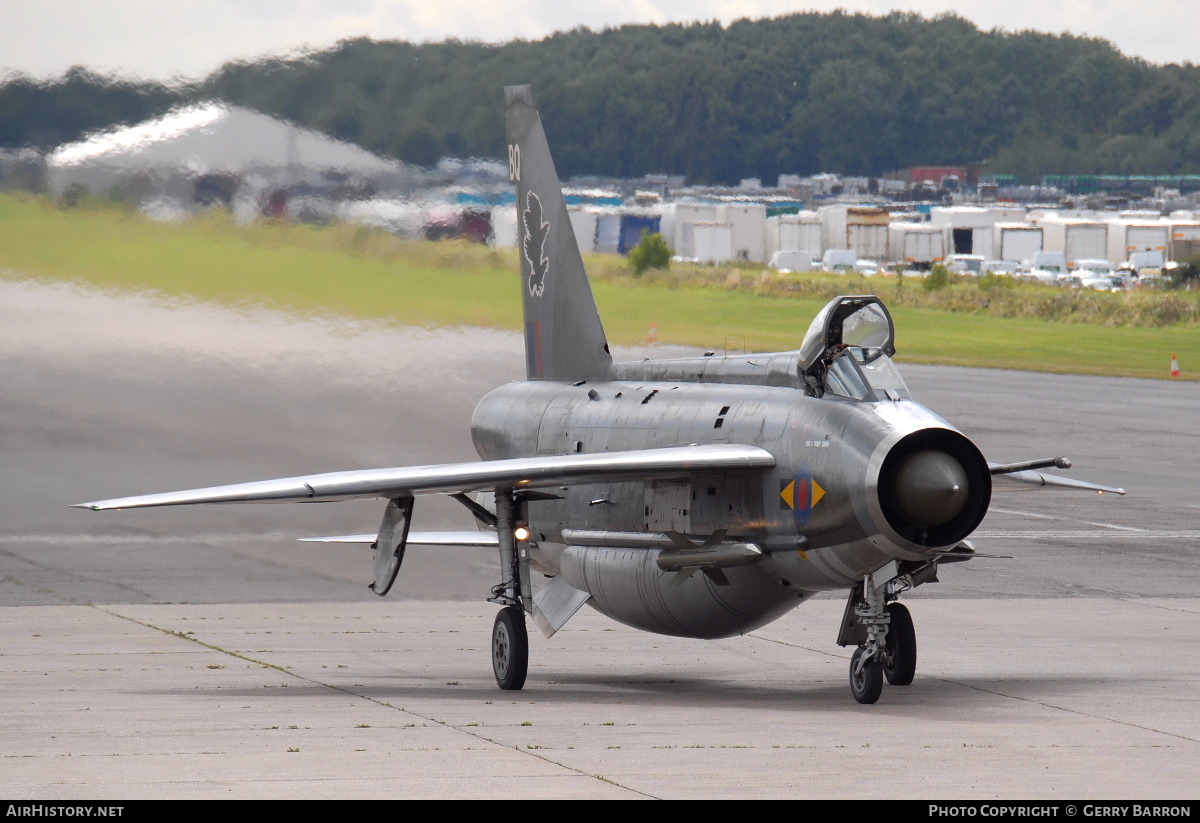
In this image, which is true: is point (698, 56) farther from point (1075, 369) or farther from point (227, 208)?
point (227, 208)

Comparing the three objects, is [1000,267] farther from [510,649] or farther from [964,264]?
[510,649]

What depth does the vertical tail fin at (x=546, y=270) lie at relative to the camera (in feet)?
55.5

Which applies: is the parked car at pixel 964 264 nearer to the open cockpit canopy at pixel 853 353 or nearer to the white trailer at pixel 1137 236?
the white trailer at pixel 1137 236

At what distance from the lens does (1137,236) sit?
101125 mm

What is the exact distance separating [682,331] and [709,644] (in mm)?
31210

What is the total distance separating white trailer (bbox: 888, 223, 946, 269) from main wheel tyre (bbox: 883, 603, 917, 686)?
8549cm

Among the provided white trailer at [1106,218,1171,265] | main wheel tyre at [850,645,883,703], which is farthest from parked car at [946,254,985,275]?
main wheel tyre at [850,645,883,703]

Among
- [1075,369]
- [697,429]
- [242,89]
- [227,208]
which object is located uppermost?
[242,89]

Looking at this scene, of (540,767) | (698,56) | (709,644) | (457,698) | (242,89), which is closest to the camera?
(540,767)

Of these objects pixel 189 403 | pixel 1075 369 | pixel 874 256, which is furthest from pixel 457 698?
pixel 874 256

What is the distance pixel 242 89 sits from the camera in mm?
24172

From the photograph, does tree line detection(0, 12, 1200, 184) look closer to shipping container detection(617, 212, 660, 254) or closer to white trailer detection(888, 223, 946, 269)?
shipping container detection(617, 212, 660, 254)

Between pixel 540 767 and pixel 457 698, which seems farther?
pixel 457 698

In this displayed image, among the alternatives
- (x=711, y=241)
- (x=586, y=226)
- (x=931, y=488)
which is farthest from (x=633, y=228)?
(x=931, y=488)
